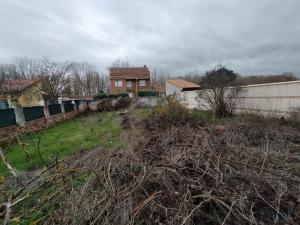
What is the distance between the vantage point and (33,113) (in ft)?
42.4

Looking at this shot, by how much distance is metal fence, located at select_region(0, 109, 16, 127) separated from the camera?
963 cm

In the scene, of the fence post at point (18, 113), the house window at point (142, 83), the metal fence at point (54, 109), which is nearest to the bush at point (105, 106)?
the metal fence at point (54, 109)

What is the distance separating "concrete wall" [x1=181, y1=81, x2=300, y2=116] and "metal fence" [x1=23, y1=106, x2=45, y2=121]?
12.1 m

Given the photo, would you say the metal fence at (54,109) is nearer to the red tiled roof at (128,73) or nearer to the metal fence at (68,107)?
the metal fence at (68,107)

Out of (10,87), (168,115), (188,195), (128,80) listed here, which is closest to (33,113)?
(10,87)

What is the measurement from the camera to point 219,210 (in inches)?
97.9

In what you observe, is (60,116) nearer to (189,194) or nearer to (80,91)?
(189,194)

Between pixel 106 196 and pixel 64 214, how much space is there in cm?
53

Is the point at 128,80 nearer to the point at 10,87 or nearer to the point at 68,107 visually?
the point at 68,107

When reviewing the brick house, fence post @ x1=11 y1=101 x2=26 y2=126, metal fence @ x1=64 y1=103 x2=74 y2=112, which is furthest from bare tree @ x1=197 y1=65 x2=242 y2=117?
the brick house

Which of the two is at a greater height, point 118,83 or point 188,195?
point 118,83

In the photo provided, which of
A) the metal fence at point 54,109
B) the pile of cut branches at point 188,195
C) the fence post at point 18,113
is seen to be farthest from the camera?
the metal fence at point 54,109

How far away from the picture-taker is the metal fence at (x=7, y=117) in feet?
31.6

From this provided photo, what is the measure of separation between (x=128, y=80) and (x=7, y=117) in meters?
31.2
